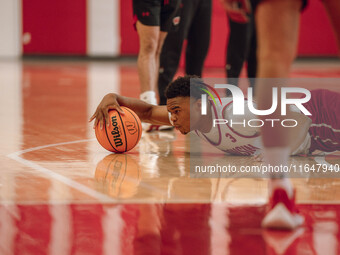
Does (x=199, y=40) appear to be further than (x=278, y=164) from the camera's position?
Yes

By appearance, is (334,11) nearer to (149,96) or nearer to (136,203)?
(136,203)

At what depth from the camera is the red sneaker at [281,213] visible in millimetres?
2322

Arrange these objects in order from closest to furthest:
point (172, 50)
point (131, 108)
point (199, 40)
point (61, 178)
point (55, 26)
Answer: point (61, 178), point (131, 108), point (172, 50), point (199, 40), point (55, 26)

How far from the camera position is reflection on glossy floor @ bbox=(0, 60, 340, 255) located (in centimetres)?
219

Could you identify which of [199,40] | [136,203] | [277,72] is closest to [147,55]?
[199,40]

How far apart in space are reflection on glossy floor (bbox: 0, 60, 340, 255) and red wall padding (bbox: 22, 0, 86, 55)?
12.8 metres

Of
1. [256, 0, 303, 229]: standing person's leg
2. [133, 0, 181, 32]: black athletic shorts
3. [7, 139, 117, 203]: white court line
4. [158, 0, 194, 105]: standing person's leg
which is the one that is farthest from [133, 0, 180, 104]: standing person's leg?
[256, 0, 303, 229]: standing person's leg

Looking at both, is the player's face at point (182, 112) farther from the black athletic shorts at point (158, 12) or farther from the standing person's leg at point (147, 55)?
the black athletic shorts at point (158, 12)

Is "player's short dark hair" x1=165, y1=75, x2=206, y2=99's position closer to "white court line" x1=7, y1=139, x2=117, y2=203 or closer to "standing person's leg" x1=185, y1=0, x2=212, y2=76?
"white court line" x1=7, y1=139, x2=117, y2=203

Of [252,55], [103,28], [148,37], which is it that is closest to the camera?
[148,37]

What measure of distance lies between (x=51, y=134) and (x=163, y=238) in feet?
9.04

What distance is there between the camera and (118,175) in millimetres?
3375

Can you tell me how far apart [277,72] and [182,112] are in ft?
4.35

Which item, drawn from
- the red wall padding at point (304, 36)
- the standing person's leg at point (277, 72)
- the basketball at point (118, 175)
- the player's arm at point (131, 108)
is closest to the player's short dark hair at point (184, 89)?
the player's arm at point (131, 108)
